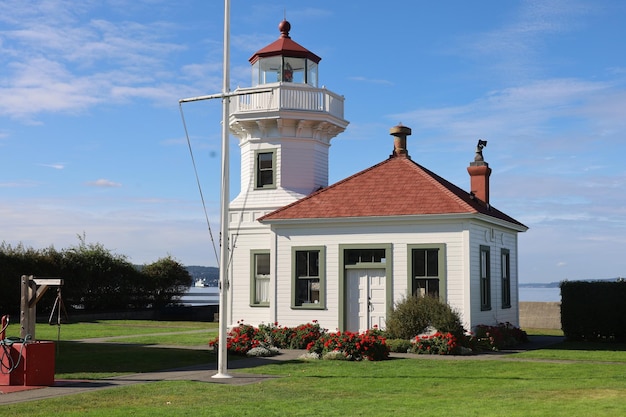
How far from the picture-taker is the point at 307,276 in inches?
914

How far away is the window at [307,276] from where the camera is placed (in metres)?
23.0

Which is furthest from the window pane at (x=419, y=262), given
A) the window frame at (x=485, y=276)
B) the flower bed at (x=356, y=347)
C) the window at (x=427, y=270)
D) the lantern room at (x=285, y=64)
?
the lantern room at (x=285, y=64)

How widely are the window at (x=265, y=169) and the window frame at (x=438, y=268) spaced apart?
21.0 feet

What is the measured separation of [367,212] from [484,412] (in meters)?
12.3

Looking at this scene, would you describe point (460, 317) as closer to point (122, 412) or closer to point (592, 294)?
point (592, 294)

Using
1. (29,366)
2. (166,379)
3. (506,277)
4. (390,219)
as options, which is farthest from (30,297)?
(506,277)

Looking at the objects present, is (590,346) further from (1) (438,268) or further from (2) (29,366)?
(2) (29,366)

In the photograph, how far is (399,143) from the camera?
25.2 meters

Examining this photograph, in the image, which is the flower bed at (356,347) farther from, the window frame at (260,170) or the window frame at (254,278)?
the window frame at (260,170)

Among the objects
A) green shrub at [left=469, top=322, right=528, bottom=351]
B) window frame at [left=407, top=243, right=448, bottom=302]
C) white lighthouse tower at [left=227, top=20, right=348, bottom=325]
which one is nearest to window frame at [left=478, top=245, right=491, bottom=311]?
green shrub at [left=469, top=322, right=528, bottom=351]

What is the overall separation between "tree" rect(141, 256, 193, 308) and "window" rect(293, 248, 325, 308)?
66.4 ft

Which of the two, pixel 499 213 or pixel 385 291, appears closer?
pixel 385 291

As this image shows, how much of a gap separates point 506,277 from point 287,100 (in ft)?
30.5

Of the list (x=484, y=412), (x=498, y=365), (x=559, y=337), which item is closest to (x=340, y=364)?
(x=498, y=365)
